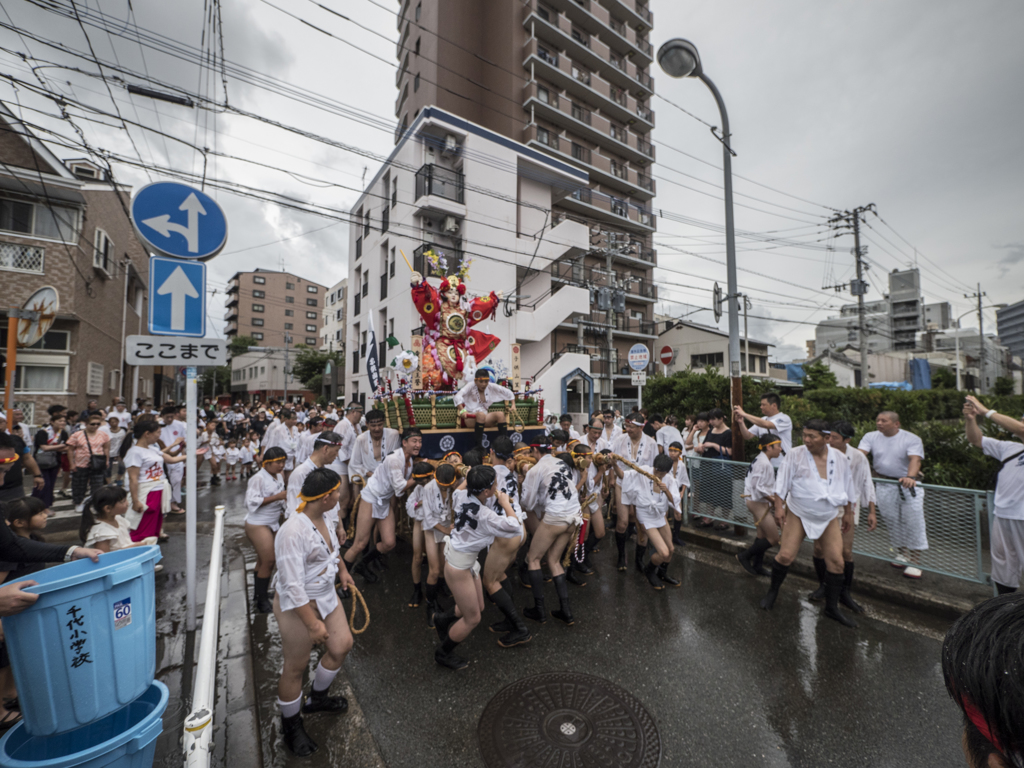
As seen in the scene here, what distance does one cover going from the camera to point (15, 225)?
14.9 meters

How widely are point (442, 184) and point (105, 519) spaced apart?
20.5 meters

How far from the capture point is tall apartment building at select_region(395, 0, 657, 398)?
25188 millimetres

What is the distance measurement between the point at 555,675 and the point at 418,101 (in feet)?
95.0

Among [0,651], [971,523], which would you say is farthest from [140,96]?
[971,523]

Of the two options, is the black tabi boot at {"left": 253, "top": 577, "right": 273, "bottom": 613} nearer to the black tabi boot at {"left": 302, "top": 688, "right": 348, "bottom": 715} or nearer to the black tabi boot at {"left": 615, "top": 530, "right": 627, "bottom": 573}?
the black tabi boot at {"left": 302, "top": 688, "right": 348, "bottom": 715}

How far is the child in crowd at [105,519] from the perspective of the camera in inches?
152

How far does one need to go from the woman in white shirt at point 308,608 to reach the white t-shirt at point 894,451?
22.5 feet

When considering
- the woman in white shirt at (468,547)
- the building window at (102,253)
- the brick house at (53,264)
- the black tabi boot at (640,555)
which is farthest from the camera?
the building window at (102,253)

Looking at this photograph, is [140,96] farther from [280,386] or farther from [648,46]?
[280,386]

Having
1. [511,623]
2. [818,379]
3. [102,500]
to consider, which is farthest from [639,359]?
[818,379]

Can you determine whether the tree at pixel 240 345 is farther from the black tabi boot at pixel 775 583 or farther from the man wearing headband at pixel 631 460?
the black tabi boot at pixel 775 583

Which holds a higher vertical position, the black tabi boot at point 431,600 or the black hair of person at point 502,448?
the black hair of person at point 502,448

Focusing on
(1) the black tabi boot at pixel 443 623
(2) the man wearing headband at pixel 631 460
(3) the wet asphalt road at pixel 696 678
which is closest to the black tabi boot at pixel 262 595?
(3) the wet asphalt road at pixel 696 678

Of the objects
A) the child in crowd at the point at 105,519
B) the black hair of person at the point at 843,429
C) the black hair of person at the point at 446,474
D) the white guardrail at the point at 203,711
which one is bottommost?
the white guardrail at the point at 203,711
